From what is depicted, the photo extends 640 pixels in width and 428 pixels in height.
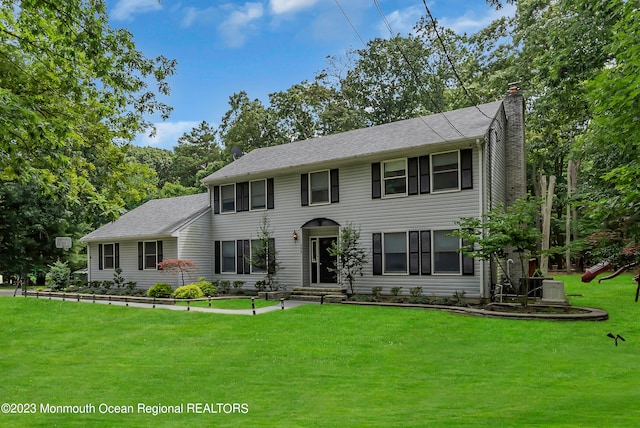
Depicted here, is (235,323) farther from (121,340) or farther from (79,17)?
(79,17)

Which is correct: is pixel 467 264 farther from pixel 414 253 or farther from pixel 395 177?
pixel 395 177

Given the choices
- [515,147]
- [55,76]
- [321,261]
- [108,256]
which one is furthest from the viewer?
[108,256]

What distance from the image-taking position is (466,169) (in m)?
14.9

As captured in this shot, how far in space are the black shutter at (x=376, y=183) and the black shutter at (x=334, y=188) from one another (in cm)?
155

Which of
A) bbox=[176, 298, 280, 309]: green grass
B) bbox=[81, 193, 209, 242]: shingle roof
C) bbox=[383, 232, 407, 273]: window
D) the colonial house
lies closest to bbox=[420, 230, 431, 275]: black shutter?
the colonial house

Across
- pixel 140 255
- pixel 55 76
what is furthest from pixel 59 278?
pixel 55 76

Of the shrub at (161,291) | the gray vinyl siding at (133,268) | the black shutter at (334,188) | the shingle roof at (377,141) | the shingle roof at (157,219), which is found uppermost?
the shingle roof at (377,141)

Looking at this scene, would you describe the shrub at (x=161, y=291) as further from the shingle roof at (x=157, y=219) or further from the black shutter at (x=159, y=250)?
the black shutter at (x=159, y=250)

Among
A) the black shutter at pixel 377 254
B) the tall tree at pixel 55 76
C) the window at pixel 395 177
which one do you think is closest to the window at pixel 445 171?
the window at pixel 395 177

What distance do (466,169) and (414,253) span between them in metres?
3.32

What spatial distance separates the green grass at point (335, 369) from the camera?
5148 mm

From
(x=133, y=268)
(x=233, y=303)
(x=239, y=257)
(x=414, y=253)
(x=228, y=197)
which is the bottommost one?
(x=233, y=303)

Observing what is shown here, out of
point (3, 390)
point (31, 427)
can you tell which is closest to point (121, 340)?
point (3, 390)

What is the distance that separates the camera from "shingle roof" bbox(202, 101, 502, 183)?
15719mm
